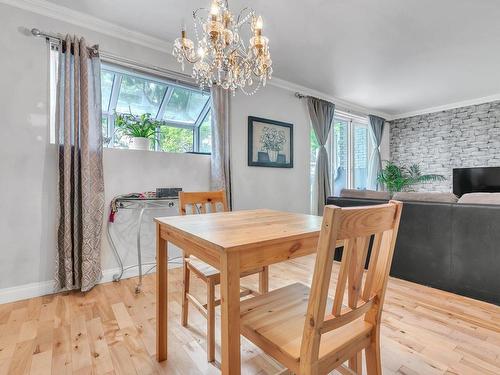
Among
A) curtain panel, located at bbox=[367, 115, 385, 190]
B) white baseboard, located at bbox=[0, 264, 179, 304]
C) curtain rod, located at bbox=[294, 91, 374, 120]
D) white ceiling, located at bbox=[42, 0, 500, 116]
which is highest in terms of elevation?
white ceiling, located at bbox=[42, 0, 500, 116]

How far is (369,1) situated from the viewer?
212 centimetres

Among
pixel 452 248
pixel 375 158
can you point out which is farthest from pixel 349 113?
pixel 452 248

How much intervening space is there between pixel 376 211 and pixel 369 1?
215cm

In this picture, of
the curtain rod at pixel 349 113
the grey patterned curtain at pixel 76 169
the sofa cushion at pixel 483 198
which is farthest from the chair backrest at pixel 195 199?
the curtain rod at pixel 349 113

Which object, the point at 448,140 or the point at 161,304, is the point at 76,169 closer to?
the point at 161,304

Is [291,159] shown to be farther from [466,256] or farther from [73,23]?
[73,23]

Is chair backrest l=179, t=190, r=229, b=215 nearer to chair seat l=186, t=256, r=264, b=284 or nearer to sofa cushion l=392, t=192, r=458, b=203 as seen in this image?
chair seat l=186, t=256, r=264, b=284

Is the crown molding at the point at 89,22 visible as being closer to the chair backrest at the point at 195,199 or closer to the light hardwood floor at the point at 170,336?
the chair backrest at the point at 195,199

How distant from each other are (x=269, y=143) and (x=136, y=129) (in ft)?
5.78

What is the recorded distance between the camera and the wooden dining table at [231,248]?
0.83 meters

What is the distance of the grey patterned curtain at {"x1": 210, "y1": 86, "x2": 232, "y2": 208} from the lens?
9.86ft

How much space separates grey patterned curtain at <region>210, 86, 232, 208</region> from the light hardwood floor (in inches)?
49.7

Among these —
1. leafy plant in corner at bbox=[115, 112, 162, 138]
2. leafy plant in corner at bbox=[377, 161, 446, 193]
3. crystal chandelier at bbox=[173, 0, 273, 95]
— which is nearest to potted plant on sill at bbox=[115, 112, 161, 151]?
leafy plant in corner at bbox=[115, 112, 162, 138]

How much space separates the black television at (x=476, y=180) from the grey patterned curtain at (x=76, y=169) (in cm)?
566
